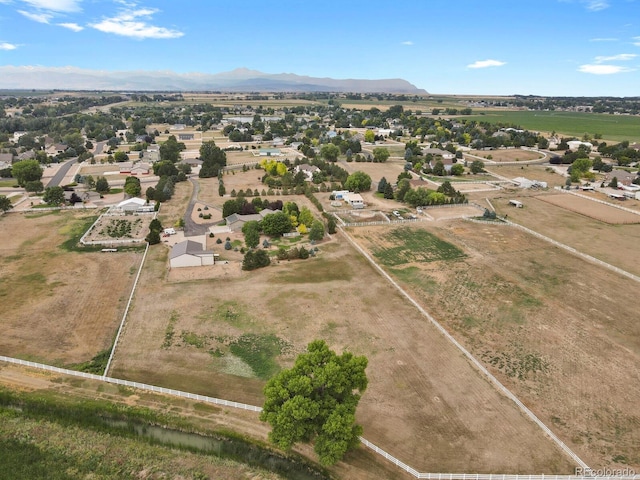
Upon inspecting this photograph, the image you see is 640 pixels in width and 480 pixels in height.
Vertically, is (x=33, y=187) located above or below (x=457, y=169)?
below

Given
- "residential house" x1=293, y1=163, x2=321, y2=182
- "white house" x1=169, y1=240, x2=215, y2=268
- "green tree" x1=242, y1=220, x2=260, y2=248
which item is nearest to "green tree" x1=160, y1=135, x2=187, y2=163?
"residential house" x1=293, y1=163, x2=321, y2=182

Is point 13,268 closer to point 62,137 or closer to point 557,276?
point 557,276

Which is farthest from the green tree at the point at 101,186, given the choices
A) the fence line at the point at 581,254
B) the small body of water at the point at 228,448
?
the fence line at the point at 581,254

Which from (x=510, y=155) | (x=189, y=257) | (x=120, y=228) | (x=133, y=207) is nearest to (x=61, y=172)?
(x=133, y=207)

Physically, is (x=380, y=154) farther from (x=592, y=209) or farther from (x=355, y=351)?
(x=355, y=351)

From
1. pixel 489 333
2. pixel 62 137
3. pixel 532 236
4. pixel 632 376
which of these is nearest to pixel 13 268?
pixel 489 333

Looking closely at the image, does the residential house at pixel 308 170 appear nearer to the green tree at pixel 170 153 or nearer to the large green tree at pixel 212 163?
the large green tree at pixel 212 163

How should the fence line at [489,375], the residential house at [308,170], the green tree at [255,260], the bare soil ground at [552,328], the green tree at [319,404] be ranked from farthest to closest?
the residential house at [308,170] → the green tree at [255,260] → the bare soil ground at [552,328] → the fence line at [489,375] → the green tree at [319,404]

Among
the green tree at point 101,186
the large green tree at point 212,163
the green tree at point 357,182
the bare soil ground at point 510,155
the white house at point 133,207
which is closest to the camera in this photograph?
the white house at point 133,207
